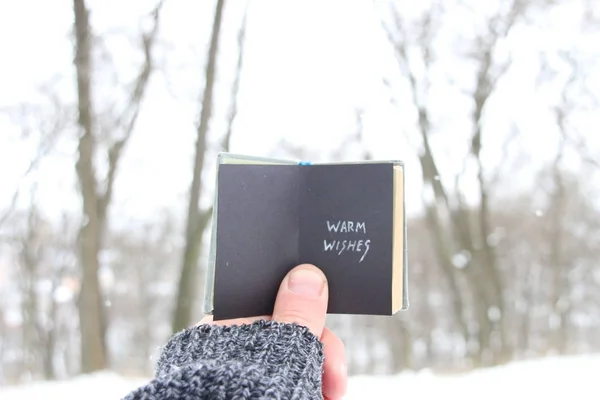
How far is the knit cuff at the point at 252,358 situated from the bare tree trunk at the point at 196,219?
1.33m

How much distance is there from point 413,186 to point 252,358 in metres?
1.50

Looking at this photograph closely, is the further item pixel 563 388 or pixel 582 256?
pixel 582 256

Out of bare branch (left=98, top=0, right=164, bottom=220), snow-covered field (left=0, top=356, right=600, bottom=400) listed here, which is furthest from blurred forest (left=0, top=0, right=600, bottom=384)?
snow-covered field (left=0, top=356, right=600, bottom=400)

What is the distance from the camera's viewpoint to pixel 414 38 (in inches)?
71.4

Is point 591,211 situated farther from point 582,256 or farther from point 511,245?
point 511,245

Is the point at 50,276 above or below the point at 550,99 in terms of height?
below

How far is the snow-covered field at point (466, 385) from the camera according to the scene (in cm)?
144

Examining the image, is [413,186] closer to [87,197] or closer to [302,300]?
[87,197]

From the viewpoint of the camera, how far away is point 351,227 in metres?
0.47

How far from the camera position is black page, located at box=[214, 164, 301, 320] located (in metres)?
0.44

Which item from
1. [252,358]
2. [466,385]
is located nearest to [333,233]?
[252,358]

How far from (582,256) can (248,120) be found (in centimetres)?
144

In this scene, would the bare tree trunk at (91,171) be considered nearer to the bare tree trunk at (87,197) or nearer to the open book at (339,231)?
the bare tree trunk at (87,197)

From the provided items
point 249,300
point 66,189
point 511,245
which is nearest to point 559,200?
point 511,245
